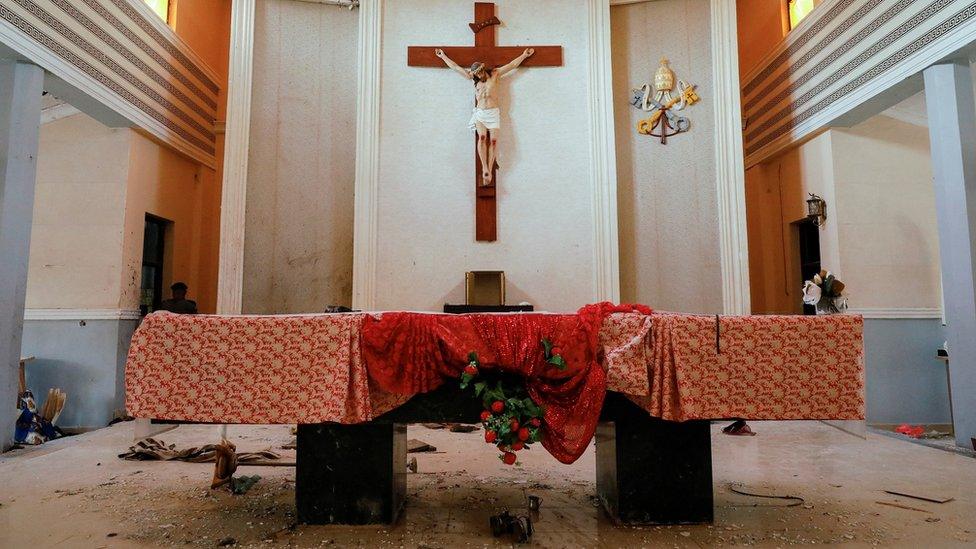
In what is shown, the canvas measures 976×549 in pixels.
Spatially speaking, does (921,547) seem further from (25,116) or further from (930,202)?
(25,116)

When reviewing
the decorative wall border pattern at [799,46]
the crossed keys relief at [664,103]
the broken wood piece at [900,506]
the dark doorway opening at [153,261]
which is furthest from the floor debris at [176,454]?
the decorative wall border pattern at [799,46]

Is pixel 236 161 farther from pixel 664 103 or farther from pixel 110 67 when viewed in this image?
pixel 664 103

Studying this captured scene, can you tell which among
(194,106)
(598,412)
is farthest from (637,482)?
(194,106)

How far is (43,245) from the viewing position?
21.3 feet

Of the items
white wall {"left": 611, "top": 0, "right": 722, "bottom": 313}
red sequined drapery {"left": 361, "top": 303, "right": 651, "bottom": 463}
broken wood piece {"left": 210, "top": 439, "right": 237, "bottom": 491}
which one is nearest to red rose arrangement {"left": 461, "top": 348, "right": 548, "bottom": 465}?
red sequined drapery {"left": 361, "top": 303, "right": 651, "bottom": 463}

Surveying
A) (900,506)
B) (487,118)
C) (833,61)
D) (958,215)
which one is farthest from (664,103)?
(900,506)

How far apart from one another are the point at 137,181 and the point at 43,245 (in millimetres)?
1237

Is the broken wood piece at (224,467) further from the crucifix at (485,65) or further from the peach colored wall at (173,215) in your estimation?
the peach colored wall at (173,215)

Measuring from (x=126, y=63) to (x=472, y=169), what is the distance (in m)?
4.11

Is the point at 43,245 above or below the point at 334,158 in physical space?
below

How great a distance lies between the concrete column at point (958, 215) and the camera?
15.8ft

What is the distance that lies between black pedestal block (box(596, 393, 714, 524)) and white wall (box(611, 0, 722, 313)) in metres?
3.87

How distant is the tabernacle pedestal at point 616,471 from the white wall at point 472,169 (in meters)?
3.54

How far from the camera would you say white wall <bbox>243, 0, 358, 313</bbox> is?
22.2ft
